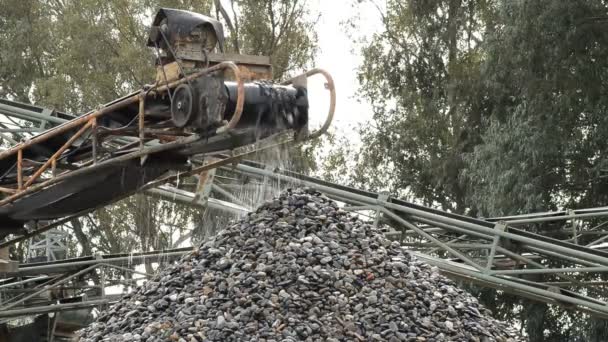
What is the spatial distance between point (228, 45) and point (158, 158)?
17643 millimetres

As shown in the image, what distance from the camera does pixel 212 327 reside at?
7.36 metres

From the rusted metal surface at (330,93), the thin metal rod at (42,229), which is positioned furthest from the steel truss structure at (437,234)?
the rusted metal surface at (330,93)

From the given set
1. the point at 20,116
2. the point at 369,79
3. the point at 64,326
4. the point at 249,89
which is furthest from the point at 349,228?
the point at 369,79

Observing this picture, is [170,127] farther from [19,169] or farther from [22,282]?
[22,282]

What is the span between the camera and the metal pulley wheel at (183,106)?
7.74 meters

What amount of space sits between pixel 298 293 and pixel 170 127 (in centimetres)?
150

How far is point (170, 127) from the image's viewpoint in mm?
8156

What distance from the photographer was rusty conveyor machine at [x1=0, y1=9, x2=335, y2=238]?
7754 millimetres

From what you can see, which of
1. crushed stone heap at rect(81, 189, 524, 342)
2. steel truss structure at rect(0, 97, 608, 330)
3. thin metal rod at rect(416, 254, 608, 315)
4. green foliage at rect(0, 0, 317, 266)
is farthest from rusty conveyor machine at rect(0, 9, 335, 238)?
green foliage at rect(0, 0, 317, 266)

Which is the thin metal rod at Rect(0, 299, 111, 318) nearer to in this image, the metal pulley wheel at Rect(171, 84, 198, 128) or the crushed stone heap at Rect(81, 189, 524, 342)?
the crushed stone heap at Rect(81, 189, 524, 342)

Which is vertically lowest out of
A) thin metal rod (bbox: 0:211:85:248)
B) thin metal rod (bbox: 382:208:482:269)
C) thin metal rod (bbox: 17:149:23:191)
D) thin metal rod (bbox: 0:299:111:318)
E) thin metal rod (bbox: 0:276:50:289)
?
thin metal rod (bbox: 0:299:111:318)

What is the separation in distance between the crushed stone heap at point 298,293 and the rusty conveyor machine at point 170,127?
65cm

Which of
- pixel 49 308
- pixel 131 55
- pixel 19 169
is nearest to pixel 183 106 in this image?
pixel 19 169

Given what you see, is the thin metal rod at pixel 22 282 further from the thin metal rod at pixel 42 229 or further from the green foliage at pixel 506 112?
the green foliage at pixel 506 112
